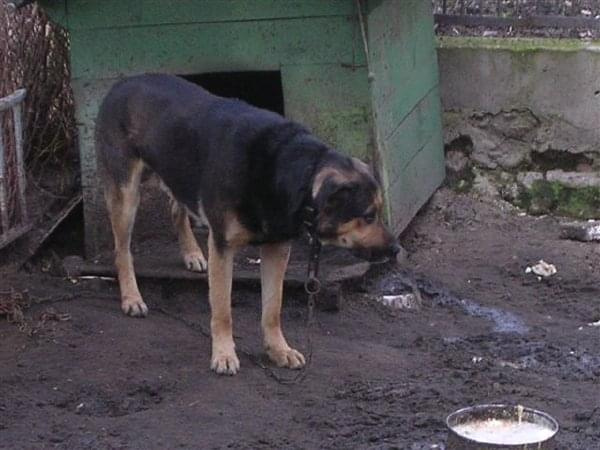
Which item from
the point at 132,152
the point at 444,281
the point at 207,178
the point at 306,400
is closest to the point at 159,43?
the point at 132,152

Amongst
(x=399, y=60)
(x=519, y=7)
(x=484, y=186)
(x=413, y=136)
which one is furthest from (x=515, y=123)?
(x=399, y=60)

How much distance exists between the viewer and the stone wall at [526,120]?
838 centimetres

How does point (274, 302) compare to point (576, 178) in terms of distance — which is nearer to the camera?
point (274, 302)

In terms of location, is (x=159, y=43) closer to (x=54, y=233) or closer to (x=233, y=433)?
(x=54, y=233)

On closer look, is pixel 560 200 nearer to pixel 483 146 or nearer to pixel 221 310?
pixel 483 146

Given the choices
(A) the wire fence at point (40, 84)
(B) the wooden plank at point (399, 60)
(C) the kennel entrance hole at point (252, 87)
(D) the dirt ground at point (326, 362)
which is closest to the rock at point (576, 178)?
(D) the dirt ground at point (326, 362)

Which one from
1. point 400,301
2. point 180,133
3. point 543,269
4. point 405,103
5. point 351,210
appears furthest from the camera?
point 405,103

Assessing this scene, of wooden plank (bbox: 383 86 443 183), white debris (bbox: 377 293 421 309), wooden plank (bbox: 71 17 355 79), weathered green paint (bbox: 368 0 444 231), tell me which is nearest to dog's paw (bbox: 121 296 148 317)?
white debris (bbox: 377 293 421 309)

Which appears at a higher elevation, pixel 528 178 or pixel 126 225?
pixel 126 225

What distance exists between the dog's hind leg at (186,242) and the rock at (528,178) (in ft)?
8.83

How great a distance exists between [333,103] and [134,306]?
60.4 inches

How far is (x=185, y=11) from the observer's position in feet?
22.6

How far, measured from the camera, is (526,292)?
7094mm

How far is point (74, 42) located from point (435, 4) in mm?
3027
